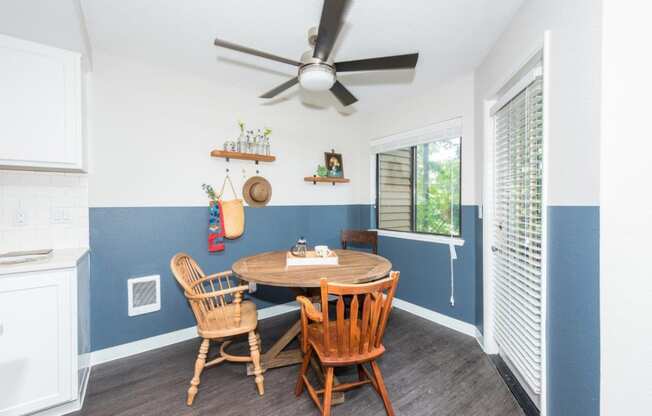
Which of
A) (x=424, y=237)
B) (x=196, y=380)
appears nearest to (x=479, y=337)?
(x=424, y=237)

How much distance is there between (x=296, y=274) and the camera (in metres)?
1.80

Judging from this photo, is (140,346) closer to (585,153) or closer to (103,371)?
(103,371)

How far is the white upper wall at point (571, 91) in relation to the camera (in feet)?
3.78

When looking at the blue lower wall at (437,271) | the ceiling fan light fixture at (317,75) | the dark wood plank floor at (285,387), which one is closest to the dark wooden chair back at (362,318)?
the dark wood plank floor at (285,387)

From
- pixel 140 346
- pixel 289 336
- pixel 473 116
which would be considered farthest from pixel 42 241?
pixel 473 116

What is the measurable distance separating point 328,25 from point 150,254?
88.9 inches

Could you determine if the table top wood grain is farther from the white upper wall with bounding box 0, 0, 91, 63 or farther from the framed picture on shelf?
the white upper wall with bounding box 0, 0, 91, 63

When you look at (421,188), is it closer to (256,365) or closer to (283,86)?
(283,86)

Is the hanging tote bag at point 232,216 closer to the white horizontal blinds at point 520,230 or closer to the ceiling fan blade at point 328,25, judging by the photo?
the ceiling fan blade at point 328,25

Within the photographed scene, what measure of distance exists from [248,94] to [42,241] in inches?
82.7

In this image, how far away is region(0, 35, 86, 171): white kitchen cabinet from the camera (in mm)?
1674

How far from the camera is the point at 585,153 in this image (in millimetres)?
1204

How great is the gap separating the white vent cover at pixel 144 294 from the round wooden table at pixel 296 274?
35.8 inches

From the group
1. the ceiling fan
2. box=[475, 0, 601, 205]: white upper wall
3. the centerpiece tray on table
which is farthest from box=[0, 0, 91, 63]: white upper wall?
box=[475, 0, 601, 205]: white upper wall
